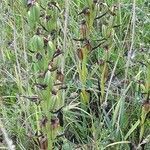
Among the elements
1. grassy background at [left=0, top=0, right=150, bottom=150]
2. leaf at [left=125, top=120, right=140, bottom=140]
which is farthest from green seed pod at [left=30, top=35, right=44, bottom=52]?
leaf at [left=125, top=120, right=140, bottom=140]

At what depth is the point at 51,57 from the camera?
801 millimetres

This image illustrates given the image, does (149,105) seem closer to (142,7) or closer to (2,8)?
(142,7)

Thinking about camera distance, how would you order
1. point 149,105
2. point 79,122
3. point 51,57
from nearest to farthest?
point 51,57 < point 149,105 < point 79,122

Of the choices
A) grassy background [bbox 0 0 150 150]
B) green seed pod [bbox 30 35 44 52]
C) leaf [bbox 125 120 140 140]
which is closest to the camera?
green seed pod [bbox 30 35 44 52]

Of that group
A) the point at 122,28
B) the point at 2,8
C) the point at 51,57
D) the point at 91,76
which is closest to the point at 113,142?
the point at 91,76

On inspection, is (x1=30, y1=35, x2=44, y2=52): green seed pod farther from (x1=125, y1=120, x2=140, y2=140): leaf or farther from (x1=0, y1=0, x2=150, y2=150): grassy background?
(x1=125, y1=120, x2=140, y2=140): leaf

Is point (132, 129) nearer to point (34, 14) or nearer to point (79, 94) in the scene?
point (79, 94)

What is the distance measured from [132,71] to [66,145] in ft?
1.34

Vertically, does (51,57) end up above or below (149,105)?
above

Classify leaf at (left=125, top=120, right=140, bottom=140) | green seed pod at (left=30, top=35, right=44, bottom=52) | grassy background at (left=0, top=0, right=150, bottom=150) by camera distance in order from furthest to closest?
leaf at (left=125, top=120, right=140, bottom=140) < grassy background at (left=0, top=0, right=150, bottom=150) < green seed pod at (left=30, top=35, right=44, bottom=52)

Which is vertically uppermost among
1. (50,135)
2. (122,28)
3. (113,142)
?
(122,28)

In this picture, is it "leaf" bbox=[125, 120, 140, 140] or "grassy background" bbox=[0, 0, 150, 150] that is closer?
"grassy background" bbox=[0, 0, 150, 150]

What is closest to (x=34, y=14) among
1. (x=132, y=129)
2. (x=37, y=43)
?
(x=37, y=43)

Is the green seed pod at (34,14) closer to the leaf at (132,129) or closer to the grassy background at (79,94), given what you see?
the grassy background at (79,94)
